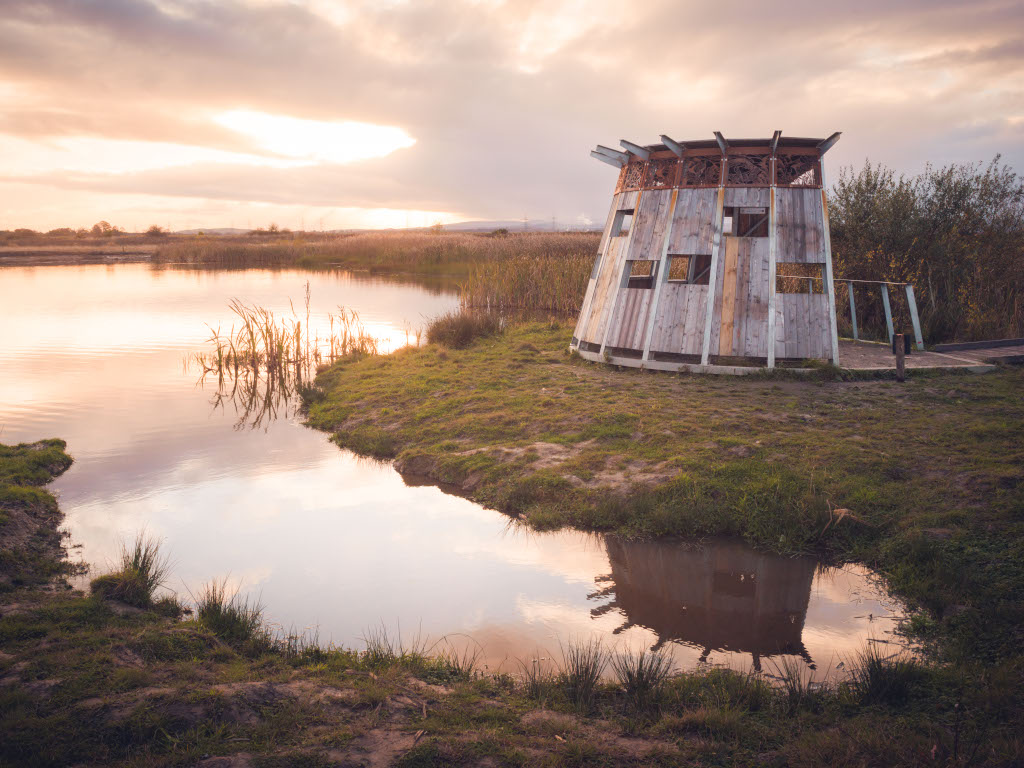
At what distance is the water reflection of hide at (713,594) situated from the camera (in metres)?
5.75

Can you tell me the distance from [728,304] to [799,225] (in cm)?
202

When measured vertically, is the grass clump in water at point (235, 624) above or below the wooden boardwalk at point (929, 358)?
below

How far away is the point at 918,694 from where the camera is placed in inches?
172

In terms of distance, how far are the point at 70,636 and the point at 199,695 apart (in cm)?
146

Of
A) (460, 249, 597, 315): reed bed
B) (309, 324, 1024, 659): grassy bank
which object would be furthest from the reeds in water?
(460, 249, 597, 315): reed bed

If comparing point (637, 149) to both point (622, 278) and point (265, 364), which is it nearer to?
point (622, 278)

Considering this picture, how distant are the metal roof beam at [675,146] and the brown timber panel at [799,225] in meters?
1.99

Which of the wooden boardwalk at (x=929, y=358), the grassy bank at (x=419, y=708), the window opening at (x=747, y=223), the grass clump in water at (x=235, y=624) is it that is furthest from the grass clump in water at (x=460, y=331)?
the grassy bank at (x=419, y=708)

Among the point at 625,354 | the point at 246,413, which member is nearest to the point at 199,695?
the point at 246,413

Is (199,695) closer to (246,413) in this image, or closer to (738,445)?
(738,445)

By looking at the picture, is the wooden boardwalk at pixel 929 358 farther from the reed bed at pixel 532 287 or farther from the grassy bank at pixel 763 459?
the reed bed at pixel 532 287

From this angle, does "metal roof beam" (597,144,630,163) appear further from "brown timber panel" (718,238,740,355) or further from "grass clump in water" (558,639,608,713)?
"grass clump in water" (558,639,608,713)

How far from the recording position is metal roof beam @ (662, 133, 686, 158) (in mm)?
13278

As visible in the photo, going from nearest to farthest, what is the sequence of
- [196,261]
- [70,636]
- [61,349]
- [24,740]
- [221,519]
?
[24,740], [70,636], [221,519], [61,349], [196,261]
